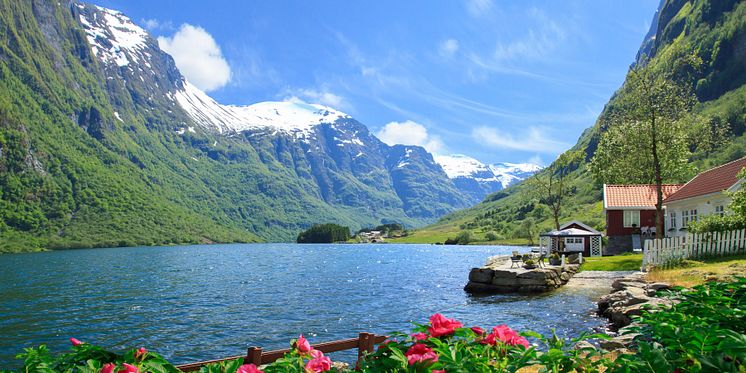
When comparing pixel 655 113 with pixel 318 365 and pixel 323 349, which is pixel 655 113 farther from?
→ pixel 318 365

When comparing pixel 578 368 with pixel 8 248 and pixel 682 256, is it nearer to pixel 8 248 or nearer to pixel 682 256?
pixel 682 256

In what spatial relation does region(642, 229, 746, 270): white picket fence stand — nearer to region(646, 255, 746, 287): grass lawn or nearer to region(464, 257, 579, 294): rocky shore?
region(646, 255, 746, 287): grass lawn

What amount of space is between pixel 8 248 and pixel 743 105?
27284 centimetres

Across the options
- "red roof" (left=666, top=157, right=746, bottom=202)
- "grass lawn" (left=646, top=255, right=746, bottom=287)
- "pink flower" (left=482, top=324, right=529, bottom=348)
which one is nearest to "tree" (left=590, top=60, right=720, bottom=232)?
A: "red roof" (left=666, top=157, right=746, bottom=202)

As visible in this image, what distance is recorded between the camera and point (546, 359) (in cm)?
421

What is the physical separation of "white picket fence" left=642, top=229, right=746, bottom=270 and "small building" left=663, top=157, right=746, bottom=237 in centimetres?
1001

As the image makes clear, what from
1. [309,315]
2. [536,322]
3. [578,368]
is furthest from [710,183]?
[578,368]

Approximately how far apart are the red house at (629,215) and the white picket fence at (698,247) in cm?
3203

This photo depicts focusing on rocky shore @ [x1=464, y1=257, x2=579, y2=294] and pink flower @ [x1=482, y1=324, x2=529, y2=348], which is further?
rocky shore @ [x1=464, y1=257, x2=579, y2=294]

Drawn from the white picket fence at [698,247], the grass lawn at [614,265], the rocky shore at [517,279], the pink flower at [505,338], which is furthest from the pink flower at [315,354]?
the grass lawn at [614,265]

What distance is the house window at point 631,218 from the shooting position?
211ft

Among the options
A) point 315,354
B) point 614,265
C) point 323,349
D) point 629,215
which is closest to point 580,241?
point 629,215

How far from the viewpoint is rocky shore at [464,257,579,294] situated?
1608 inches

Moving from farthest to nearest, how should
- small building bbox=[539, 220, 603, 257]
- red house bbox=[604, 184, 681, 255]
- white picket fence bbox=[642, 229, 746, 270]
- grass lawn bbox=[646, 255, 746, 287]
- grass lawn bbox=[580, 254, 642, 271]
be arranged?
red house bbox=[604, 184, 681, 255] → small building bbox=[539, 220, 603, 257] → grass lawn bbox=[580, 254, 642, 271] → white picket fence bbox=[642, 229, 746, 270] → grass lawn bbox=[646, 255, 746, 287]
